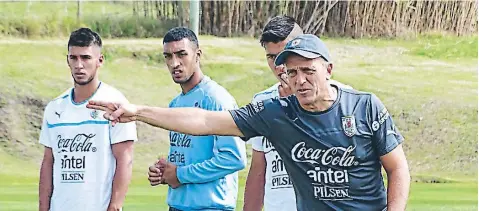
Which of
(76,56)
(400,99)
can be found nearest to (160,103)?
(400,99)

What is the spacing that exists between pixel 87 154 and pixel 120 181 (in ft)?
0.72

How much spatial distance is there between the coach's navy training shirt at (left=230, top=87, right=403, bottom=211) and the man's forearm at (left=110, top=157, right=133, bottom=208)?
1.39 m

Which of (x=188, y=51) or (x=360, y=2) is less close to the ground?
(x=188, y=51)

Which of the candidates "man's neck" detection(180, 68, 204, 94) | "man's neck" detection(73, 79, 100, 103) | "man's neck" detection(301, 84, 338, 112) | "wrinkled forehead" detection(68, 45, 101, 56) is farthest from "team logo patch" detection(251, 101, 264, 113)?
"wrinkled forehead" detection(68, 45, 101, 56)

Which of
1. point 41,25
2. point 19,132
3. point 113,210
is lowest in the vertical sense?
point 19,132

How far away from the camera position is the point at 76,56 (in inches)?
233

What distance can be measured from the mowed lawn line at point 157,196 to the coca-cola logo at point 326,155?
6557 mm

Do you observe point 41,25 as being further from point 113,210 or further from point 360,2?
point 113,210

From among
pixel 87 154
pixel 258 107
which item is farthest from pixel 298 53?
pixel 87 154

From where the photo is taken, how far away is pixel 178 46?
584cm

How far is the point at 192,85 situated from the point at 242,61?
1324cm

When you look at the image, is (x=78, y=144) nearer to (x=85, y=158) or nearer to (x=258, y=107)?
(x=85, y=158)

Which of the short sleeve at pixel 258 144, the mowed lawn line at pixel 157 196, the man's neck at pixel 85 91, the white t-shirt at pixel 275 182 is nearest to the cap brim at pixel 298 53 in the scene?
the white t-shirt at pixel 275 182

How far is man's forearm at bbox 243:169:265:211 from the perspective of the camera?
554cm
